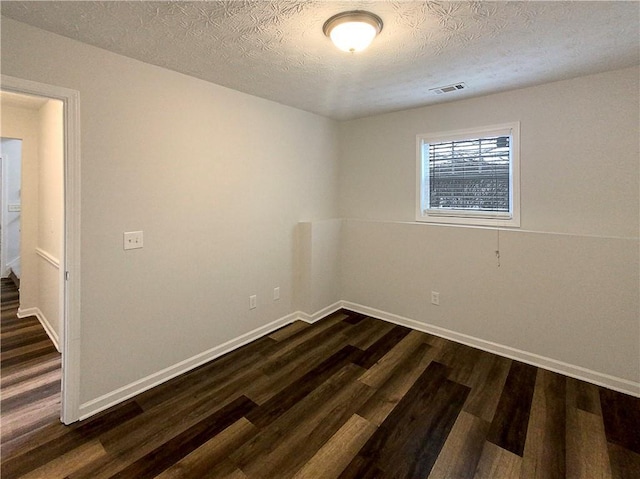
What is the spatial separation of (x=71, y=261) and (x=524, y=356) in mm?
3647

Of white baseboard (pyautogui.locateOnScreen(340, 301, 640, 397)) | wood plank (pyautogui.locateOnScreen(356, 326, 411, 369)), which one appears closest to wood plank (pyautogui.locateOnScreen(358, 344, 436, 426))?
wood plank (pyautogui.locateOnScreen(356, 326, 411, 369))

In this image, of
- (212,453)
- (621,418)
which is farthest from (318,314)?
(621,418)

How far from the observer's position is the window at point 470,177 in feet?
9.79

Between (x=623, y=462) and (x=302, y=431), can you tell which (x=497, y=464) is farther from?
(x=302, y=431)

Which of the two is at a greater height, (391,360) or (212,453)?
(391,360)

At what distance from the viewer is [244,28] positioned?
1.81 m

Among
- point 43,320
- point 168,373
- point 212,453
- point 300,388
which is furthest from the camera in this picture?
point 43,320

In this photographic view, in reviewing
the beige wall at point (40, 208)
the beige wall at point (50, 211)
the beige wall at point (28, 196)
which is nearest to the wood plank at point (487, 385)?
the beige wall at point (50, 211)

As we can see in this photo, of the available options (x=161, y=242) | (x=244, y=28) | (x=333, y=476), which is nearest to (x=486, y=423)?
(x=333, y=476)

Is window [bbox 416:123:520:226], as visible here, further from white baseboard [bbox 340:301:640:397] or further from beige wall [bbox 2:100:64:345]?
beige wall [bbox 2:100:64:345]

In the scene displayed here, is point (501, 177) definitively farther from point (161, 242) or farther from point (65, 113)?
point (65, 113)

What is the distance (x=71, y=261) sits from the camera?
203 centimetres

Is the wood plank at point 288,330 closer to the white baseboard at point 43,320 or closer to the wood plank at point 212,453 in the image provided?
the wood plank at point 212,453

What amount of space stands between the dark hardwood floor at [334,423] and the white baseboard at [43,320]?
0.17 metres
